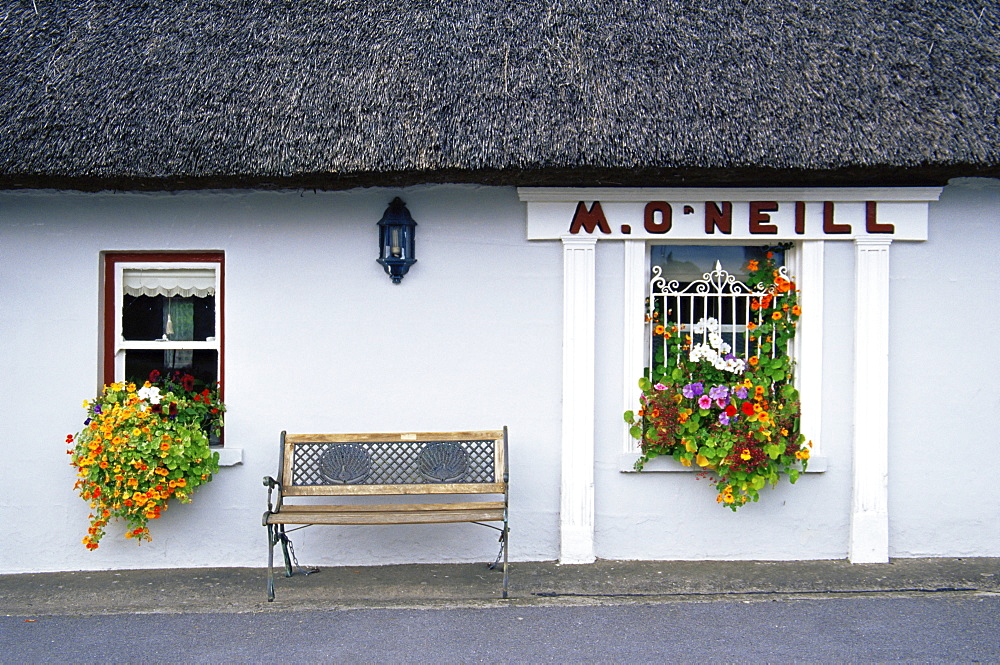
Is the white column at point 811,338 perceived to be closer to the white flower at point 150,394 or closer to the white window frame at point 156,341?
the white window frame at point 156,341

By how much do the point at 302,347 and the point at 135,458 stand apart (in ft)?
3.67

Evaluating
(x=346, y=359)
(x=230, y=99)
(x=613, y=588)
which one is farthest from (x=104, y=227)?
(x=613, y=588)

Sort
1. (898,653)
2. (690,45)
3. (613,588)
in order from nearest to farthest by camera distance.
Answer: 1. (898,653)
2. (613,588)
3. (690,45)

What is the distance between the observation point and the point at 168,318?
4848 millimetres

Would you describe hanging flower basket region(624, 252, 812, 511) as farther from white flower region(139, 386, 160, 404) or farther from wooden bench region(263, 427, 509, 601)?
white flower region(139, 386, 160, 404)

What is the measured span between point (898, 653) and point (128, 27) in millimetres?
5617

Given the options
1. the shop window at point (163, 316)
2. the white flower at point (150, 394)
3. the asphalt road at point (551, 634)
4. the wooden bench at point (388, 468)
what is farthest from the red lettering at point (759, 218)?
the white flower at point (150, 394)

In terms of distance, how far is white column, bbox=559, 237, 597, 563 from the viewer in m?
4.63

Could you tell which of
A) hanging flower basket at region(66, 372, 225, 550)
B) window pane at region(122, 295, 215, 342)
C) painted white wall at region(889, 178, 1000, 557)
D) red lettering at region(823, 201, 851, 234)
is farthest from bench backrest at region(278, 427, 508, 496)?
painted white wall at region(889, 178, 1000, 557)

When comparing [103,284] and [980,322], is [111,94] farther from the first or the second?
[980,322]

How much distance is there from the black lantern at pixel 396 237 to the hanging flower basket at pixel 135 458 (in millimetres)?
1518

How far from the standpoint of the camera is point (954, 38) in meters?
4.72

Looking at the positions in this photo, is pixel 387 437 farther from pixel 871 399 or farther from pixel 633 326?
pixel 871 399

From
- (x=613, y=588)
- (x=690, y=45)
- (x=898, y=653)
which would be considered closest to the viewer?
(x=898, y=653)
